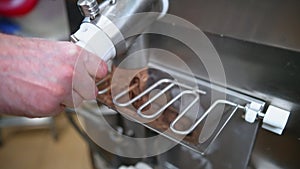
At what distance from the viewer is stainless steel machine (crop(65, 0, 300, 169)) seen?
1.19 feet

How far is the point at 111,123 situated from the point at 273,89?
30 centimetres

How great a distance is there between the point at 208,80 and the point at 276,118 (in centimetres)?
12

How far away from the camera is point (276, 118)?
0.37 meters

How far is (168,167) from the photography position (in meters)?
0.47

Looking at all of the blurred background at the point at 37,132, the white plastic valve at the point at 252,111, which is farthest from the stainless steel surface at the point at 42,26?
the white plastic valve at the point at 252,111

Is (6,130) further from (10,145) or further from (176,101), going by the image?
(176,101)

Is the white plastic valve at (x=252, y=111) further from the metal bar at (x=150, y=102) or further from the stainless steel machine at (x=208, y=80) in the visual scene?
the metal bar at (x=150, y=102)

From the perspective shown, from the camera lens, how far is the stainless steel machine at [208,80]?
36cm

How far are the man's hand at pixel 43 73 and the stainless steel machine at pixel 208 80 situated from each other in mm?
24

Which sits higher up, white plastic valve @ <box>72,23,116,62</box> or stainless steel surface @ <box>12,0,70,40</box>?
white plastic valve @ <box>72,23,116,62</box>

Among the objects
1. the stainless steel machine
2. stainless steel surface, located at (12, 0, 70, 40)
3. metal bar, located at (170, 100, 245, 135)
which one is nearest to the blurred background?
stainless steel surface, located at (12, 0, 70, 40)

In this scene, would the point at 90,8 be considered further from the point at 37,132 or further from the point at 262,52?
the point at 37,132

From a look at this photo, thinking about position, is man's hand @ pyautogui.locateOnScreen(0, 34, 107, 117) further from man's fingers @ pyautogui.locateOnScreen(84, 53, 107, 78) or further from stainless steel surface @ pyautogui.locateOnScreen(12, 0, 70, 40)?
stainless steel surface @ pyautogui.locateOnScreen(12, 0, 70, 40)

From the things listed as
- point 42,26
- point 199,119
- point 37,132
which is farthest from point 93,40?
point 37,132
